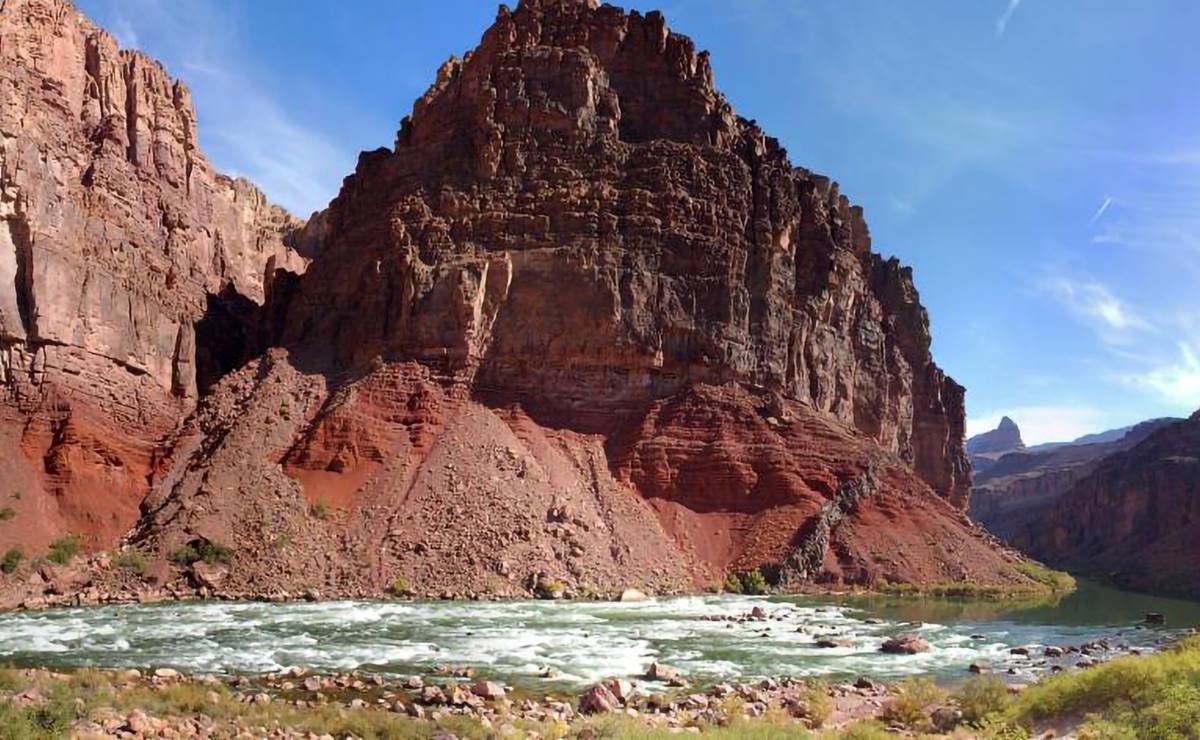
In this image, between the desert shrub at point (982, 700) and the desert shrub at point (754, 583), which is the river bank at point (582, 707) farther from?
the desert shrub at point (754, 583)

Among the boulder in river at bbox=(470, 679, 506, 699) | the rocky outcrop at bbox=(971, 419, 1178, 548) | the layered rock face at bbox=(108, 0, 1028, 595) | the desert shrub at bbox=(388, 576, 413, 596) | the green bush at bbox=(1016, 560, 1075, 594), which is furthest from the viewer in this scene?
the rocky outcrop at bbox=(971, 419, 1178, 548)

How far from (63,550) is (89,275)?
18.5 metres

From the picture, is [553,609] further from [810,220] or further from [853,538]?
[810,220]

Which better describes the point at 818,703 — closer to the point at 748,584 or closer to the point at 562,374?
the point at 748,584

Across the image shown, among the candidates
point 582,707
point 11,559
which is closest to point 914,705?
point 582,707

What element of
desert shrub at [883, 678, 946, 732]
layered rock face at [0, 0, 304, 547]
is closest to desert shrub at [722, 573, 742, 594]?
desert shrub at [883, 678, 946, 732]

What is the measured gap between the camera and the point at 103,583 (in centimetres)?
4069

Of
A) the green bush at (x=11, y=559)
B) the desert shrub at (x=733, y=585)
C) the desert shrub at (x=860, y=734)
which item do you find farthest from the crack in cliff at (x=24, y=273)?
the desert shrub at (x=860, y=734)

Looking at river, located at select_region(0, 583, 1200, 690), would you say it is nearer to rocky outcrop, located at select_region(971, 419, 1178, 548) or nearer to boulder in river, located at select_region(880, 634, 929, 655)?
boulder in river, located at select_region(880, 634, 929, 655)

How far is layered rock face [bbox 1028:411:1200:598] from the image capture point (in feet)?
302

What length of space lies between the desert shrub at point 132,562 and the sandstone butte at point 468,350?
0.53 meters

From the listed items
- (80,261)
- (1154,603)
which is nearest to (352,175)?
(80,261)

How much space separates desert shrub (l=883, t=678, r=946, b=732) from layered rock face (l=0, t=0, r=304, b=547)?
3861 cm

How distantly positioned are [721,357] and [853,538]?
48.0 ft
